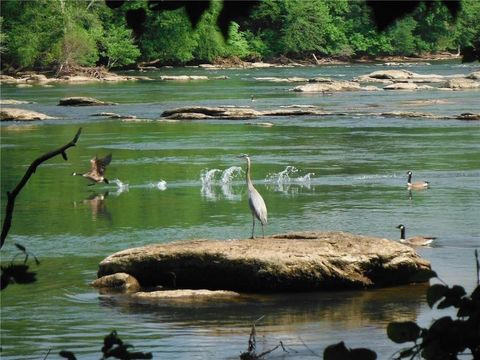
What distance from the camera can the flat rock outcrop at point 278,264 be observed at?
12.7 metres

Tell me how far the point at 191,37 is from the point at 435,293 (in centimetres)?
8246

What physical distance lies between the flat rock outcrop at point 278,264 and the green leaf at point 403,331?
866 cm

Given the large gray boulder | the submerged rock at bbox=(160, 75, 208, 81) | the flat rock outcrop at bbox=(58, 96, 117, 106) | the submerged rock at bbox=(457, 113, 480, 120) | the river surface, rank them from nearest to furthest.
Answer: the river surface < the submerged rock at bbox=(457, 113, 480, 120) < the flat rock outcrop at bbox=(58, 96, 117, 106) < the large gray boulder < the submerged rock at bbox=(160, 75, 208, 81)

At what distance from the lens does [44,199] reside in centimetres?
2200

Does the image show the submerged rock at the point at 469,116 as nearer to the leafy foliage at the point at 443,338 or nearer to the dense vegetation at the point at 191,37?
the dense vegetation at the point at 191,37

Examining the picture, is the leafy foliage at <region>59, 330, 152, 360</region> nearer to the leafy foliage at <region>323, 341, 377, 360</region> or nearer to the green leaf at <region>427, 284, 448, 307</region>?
the leafy foliage at <region>323, 341, 377, 360</region>

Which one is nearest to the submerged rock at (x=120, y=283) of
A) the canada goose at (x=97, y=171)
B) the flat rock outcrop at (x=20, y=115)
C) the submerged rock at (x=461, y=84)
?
the canada goose at (x=97, y=171)

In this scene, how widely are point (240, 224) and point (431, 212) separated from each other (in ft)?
10.5

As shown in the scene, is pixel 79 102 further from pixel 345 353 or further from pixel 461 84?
pixel 345 353

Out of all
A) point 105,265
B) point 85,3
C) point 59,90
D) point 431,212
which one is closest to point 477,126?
point 431,212

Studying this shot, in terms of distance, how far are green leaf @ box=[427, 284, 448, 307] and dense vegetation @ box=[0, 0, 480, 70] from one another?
176ft

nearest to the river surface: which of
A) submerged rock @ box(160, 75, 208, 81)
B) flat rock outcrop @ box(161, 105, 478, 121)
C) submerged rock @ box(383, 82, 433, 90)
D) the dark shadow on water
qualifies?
the dark shadow on water

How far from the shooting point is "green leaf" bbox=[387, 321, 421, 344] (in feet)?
12.6

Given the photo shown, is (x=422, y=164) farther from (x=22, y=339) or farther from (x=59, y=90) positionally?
(x=59, y=90)
